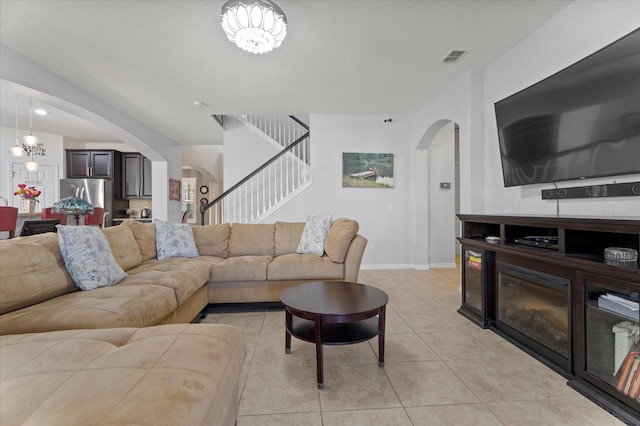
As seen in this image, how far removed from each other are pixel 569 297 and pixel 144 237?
382 cm


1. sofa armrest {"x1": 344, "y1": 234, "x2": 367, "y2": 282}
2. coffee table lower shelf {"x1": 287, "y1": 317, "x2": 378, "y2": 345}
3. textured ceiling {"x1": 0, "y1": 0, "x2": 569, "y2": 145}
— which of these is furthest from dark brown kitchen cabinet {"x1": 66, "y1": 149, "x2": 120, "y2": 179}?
coffee table lower shelf {"x1": 287, "y1": 317, "x2": 378, "y2": 345}

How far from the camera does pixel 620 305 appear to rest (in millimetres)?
1525

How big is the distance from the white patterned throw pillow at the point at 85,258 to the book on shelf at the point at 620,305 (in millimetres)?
Answer: 3221

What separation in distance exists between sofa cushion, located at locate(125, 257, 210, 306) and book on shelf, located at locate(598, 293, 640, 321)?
2779 millimetres

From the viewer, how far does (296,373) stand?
6.00 ft

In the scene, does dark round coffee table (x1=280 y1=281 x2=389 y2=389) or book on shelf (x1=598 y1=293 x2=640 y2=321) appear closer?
book on shelf (x1=598 y1=293 x2=640 y2=321)

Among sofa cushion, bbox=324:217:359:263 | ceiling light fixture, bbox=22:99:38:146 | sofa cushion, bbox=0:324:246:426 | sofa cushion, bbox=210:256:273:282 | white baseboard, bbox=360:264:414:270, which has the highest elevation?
ceiling light fixture, bbox=22:99:38:146

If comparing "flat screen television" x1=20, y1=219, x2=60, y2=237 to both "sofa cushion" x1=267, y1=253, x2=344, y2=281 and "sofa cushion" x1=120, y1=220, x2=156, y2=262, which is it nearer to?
"sofa cushion" x1=120, y1=220, x2=156, y2=262

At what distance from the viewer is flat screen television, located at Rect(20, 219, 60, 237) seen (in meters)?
2.98

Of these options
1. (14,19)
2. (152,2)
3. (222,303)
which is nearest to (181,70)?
(152,2)

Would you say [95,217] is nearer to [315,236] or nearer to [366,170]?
[315,236]

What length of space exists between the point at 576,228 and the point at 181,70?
13.1 ft

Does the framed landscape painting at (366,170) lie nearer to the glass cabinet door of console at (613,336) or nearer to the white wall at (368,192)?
the white wall at (368,192)

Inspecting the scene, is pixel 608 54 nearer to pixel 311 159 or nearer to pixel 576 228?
pixel 576 228
